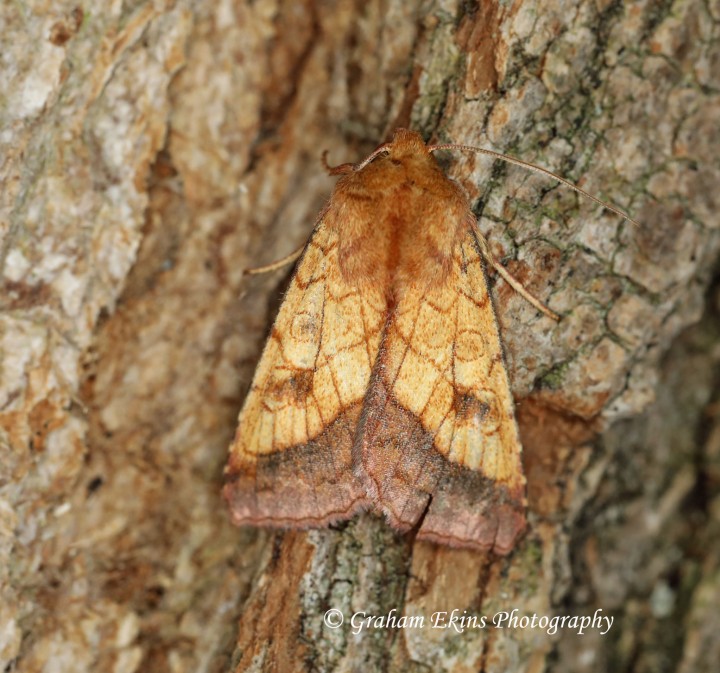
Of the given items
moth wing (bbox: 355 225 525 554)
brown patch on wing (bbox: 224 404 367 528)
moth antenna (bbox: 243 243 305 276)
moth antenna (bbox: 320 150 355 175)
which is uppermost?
moth antenna (bbox: 320 150 355 175)

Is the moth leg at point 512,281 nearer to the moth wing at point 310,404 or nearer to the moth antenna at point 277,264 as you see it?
the moth wing at point 310,404

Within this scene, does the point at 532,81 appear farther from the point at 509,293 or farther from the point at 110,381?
the point at 110,381

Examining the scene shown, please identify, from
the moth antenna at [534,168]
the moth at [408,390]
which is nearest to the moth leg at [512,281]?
the moth at [408,390]

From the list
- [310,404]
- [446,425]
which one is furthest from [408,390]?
[310,404]

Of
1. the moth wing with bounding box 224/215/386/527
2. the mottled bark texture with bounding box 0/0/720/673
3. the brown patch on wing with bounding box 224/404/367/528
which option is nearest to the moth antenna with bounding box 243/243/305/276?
the mottled bark texture with bounding box 0/0/720/673

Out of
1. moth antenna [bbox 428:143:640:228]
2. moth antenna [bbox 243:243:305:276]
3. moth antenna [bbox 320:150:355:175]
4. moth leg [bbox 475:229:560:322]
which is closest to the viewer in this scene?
moth antenna [bbox 428:143:640:228]

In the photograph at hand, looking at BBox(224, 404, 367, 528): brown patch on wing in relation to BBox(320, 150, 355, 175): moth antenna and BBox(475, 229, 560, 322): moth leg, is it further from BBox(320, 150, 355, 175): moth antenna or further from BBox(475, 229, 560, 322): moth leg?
BBox(320, 150, 355, 175): moth antenna

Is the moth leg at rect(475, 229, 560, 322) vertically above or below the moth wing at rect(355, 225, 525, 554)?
above

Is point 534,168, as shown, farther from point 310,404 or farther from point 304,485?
point 304,485
